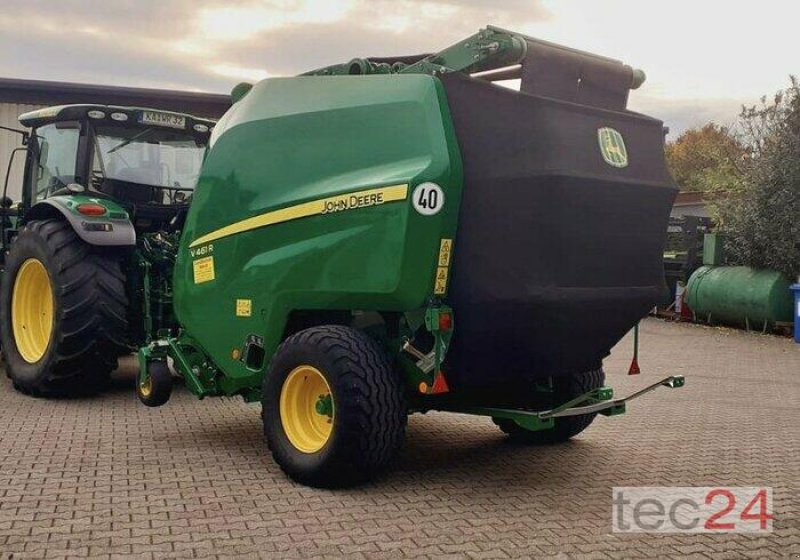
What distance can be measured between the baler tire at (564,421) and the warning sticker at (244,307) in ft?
6.02

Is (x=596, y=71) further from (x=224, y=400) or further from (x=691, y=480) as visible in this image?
(x=224, y=400)

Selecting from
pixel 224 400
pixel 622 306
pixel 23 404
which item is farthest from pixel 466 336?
pixel 23 404

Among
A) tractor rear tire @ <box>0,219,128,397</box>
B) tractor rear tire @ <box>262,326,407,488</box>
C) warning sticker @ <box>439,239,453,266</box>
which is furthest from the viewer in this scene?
tractor rear tire @ <box>0,219,128,397</box>

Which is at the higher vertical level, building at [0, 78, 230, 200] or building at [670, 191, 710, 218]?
building at [0, 78, 230, 200]

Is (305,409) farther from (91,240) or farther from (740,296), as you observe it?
(740,296)

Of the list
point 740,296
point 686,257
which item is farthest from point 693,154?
point 740,296

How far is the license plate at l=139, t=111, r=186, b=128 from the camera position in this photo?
7.97m

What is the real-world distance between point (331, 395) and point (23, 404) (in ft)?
11.8

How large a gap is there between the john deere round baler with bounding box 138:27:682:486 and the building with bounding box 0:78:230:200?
15494mm

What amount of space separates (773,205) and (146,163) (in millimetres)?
11976

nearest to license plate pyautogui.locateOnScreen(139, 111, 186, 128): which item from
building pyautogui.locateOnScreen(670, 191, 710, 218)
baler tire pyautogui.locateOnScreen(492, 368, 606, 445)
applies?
baler tire pyautogui.locateOnScreen(492, 368, 606, 445)

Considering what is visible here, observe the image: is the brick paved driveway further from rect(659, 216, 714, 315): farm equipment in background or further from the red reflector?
rect(659, 216, 714, 315): farm equipment in background

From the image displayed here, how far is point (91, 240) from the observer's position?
23.0 ft

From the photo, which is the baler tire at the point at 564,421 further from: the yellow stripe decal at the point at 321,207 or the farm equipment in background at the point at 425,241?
the yellow stripe decal at the point at 321,207
